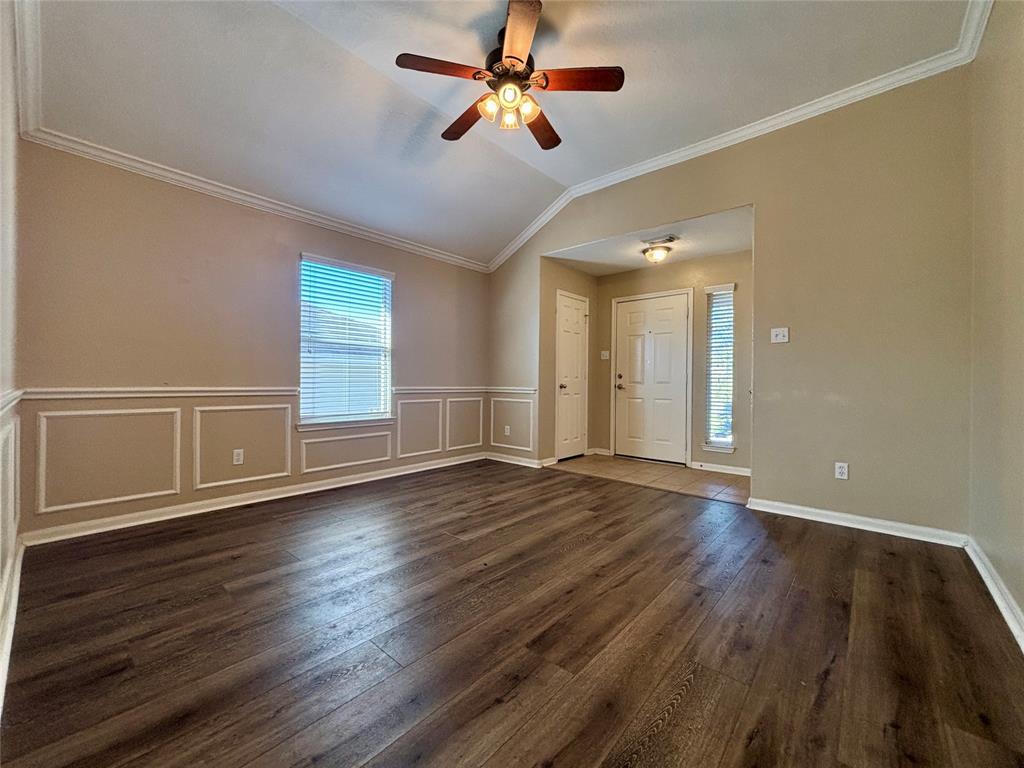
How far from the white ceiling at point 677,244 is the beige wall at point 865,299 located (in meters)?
0.29

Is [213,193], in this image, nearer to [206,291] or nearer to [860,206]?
[206,291]

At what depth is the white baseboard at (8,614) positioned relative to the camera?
54.2 inches

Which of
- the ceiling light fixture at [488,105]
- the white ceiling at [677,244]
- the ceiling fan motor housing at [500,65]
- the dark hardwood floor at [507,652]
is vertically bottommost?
the dark hardwood floor at [507,652]

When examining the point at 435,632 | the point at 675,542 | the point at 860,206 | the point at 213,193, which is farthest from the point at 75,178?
the point at 860,206

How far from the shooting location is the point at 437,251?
474 cm

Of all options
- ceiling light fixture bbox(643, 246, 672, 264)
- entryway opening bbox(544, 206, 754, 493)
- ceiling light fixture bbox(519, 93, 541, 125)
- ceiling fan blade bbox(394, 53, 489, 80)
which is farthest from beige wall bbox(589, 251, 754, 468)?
ceiling fan blade bbox(394, 53, 489, 80)

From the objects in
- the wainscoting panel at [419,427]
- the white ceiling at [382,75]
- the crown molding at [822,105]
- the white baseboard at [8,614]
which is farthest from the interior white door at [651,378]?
the white baseboard at [8,614]

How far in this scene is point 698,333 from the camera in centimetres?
→ 488

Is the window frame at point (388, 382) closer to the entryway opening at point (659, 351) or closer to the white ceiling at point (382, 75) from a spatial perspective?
the white ceiling at point (382, 75)

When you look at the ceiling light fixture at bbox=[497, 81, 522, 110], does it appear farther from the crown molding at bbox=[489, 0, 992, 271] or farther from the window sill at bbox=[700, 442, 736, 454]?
the window sill at bbox=[700, 442, 736, 454]

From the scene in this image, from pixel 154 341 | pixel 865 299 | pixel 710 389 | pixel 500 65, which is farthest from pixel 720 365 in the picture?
pixel 154 341

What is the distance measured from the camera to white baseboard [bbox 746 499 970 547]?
2.54 meters

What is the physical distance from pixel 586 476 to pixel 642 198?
2847 millimetres

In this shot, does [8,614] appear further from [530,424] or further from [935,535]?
[935,535]
